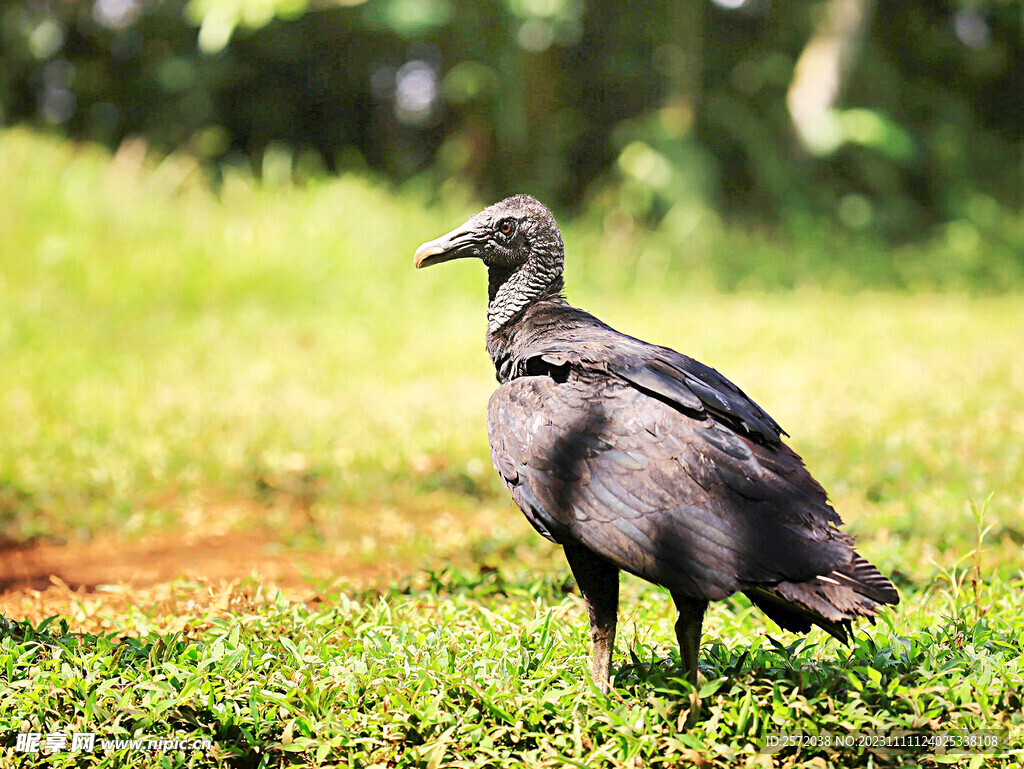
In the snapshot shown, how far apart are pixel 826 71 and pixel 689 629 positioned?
995 centimetres

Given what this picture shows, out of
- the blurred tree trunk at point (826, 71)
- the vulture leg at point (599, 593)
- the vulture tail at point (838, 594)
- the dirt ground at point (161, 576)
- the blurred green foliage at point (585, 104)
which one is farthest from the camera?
the blurred tree trunk at point (826, 71)

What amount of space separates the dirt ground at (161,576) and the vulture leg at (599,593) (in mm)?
1136

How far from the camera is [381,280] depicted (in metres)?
7.98

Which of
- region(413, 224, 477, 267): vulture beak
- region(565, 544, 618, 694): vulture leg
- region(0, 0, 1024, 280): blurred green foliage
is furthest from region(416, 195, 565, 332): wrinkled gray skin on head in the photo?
region(0, 0, 1024, 280): blurred green foliage

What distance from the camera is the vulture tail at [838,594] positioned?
1949 millimetres

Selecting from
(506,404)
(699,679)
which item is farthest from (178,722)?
(699,679)

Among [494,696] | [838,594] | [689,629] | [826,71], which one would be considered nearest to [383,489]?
[494,696]

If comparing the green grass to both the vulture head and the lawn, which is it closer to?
the lawn

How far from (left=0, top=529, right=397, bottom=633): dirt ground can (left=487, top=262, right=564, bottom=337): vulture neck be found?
1.10 metres

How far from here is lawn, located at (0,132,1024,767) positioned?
2234 millimetres

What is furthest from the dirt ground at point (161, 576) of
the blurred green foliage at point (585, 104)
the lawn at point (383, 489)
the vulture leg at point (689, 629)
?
the blurred green foliage at point (585, 104)

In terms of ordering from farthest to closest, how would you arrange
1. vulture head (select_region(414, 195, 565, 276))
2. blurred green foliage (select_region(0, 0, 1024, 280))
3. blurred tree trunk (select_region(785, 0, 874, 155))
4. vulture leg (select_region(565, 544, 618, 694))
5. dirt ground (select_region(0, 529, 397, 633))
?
blurred tree trunk (select_region(785, 0, 874, 155))
blurred green foliage (select_region(0, 0, 1024, 280))
dirt ground (select_region(0, 529, 397, 633))
vulture head (select_region(414, 195, 565, 276))
vulture leg (select_region(565, 544, 618, 694))

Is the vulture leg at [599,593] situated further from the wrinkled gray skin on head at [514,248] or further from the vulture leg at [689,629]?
the wrinkled gray skin on head at [514,248]

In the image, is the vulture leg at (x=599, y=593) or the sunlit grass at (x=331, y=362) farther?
the sunlit grass at (x=331, y=362)
